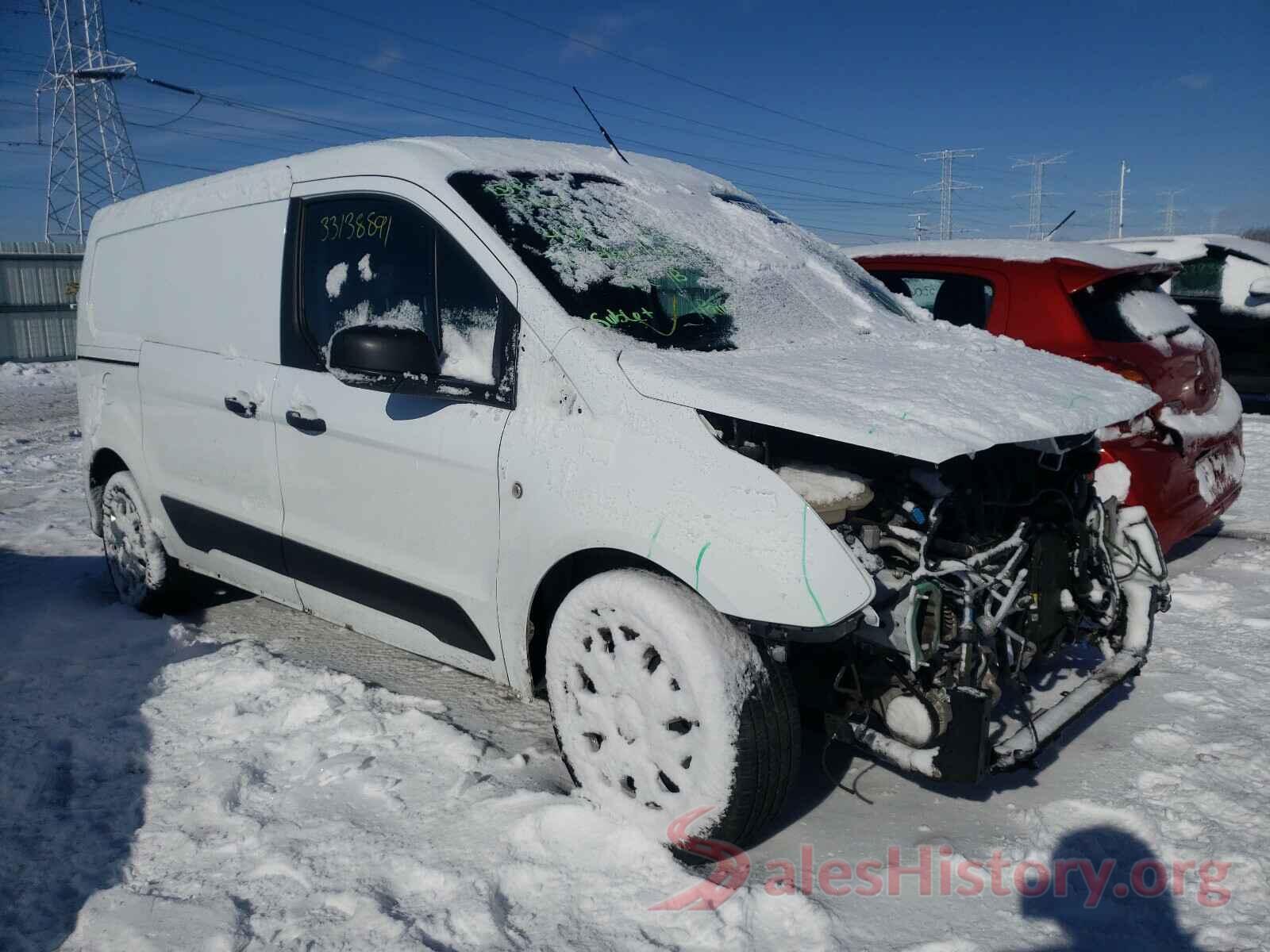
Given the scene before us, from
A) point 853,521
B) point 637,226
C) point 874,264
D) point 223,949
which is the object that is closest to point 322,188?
point 637,226

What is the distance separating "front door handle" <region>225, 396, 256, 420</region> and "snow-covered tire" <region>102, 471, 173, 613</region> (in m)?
0.98

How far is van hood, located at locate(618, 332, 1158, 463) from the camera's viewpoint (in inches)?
85.3

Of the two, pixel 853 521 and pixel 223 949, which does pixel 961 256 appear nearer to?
pixel 853 521

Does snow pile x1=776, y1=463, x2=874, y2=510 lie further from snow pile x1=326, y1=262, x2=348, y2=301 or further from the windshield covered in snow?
snow pile x1=326, y1=262, x2=348, y2=301

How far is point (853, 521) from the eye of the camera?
8.16 ft

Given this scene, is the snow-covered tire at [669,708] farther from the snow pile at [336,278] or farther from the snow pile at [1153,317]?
the snow pile at [1153,317]

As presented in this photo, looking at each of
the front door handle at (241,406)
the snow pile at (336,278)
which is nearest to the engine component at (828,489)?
the snow pile at (336,278)

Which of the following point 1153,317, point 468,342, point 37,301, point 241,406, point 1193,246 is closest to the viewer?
point 468,342

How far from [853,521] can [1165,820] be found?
3.95 feet

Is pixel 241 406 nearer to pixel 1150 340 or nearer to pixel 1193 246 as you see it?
pixel 1150 340

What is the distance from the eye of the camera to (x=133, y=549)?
435 cm

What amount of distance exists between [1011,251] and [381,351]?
352 cm

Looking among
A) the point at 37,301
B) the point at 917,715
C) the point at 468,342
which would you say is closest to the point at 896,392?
the point at 917,715

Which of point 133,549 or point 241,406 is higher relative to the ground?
point 241,406
